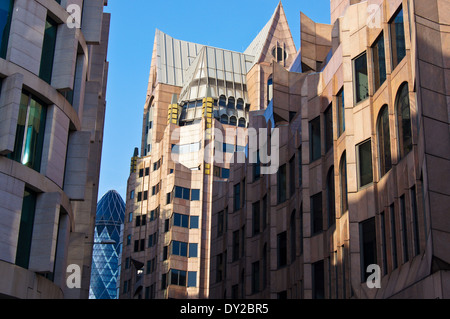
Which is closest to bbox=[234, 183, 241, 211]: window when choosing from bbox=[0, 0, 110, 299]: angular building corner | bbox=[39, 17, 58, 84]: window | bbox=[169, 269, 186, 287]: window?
bbox=[169, 269, 186, 287]: window

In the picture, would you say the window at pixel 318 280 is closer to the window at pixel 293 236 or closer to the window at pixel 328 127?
the window at pixel 293 236

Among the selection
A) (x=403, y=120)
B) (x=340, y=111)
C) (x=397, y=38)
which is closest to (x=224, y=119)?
(x=340, y=111)

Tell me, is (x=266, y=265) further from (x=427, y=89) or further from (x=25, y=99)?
(x=427, y=89)

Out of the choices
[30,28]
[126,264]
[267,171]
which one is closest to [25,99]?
[30,28]

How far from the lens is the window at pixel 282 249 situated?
44781 mm

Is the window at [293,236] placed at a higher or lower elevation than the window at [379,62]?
lower

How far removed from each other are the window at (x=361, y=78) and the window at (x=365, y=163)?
238cm

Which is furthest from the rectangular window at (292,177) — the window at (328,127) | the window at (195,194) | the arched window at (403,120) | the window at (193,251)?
the window at (195,194)

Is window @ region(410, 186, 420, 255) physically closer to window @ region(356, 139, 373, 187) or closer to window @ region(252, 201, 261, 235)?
window @ region(356, 139, 373, 187)

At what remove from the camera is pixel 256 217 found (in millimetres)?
52719

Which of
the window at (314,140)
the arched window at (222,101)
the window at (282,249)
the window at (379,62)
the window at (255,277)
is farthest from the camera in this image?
the arched window at (222,101)

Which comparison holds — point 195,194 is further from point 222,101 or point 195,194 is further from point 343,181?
point 343,181

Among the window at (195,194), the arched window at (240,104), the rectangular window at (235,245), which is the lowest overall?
the rectangular window at (235,245)

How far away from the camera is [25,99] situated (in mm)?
32031
